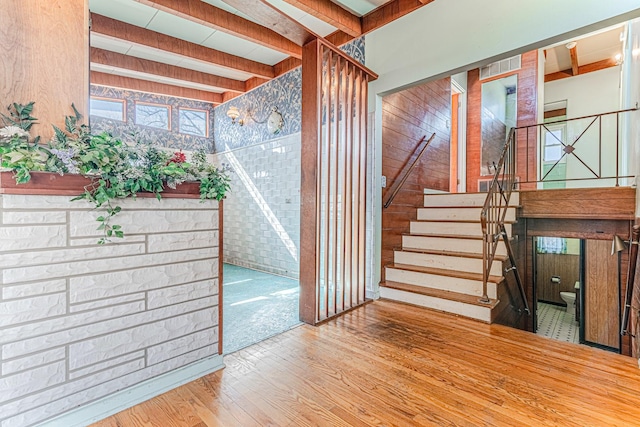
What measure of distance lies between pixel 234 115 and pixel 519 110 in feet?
17.7

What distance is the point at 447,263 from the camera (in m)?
3.61

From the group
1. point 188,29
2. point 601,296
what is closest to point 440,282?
point 601,296

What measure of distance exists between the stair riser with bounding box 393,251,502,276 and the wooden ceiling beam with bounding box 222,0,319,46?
2.65 meters

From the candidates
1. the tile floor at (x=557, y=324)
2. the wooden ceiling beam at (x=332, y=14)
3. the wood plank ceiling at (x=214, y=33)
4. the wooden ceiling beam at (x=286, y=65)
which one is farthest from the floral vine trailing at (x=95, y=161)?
the tile floor at (x=557, y=324)

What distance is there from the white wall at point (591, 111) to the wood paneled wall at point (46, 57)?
7619 mm

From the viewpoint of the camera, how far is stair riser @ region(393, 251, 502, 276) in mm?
3389

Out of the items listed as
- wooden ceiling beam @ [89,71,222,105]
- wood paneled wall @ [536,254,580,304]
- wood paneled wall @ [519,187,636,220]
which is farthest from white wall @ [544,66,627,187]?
wooden ceiling beam @ [89,71,222,105]

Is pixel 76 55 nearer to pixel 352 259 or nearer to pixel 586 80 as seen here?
pixel 352 259

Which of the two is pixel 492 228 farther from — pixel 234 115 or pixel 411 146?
pixel 234 115

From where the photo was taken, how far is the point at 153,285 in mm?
1769

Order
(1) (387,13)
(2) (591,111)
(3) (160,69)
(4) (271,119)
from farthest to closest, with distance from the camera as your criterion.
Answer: (2) (591,111), (4) (271,119), (3) (160,69), (1) (387,13)

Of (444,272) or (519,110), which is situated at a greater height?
(519,110)

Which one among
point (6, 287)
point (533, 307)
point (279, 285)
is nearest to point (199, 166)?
point (6, 287)

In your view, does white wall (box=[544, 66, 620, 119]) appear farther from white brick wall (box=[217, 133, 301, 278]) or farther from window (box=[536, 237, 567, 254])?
white brick wall (box=[217, 133, 301, 278])
